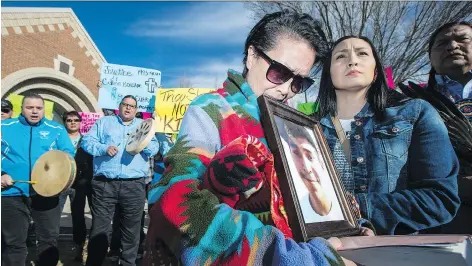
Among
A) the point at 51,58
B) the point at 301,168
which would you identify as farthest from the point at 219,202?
the point at 51,58

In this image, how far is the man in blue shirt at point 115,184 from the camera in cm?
487

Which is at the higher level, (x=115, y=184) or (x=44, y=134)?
(x=44, y=134)

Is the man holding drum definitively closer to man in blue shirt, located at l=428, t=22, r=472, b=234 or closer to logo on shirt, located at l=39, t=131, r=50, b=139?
logo on shirt, located at l=39, t=131, r=50, b=139

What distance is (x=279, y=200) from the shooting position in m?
1.03

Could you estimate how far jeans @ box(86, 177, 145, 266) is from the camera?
4812 mm

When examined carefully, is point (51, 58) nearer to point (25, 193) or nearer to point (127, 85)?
point (127, 85)

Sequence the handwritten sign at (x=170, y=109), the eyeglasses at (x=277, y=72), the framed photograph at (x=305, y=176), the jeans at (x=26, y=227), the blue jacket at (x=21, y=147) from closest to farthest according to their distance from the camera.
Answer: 1. the framed photograph at (x=305, y=176)
2. the eyeglasses at (x=277, y=72)
3. the jeans at (x=26, y=227)
4. the blue jacket at (x=21, y=147)
5. the handwritten sign at (x=170, y=109)

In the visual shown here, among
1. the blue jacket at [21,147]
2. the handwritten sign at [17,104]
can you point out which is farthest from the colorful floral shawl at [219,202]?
the handwritten sign at [17,104]

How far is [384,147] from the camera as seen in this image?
1.70m

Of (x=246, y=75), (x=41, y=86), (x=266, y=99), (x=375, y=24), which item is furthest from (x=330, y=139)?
(x=41, y=86)

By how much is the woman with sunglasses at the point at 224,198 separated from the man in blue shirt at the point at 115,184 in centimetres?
395

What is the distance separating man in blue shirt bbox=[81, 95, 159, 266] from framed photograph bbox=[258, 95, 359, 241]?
399 cm

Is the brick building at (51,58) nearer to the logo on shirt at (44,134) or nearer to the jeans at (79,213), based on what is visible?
the jeans at (79,213)

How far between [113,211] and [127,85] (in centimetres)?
379
